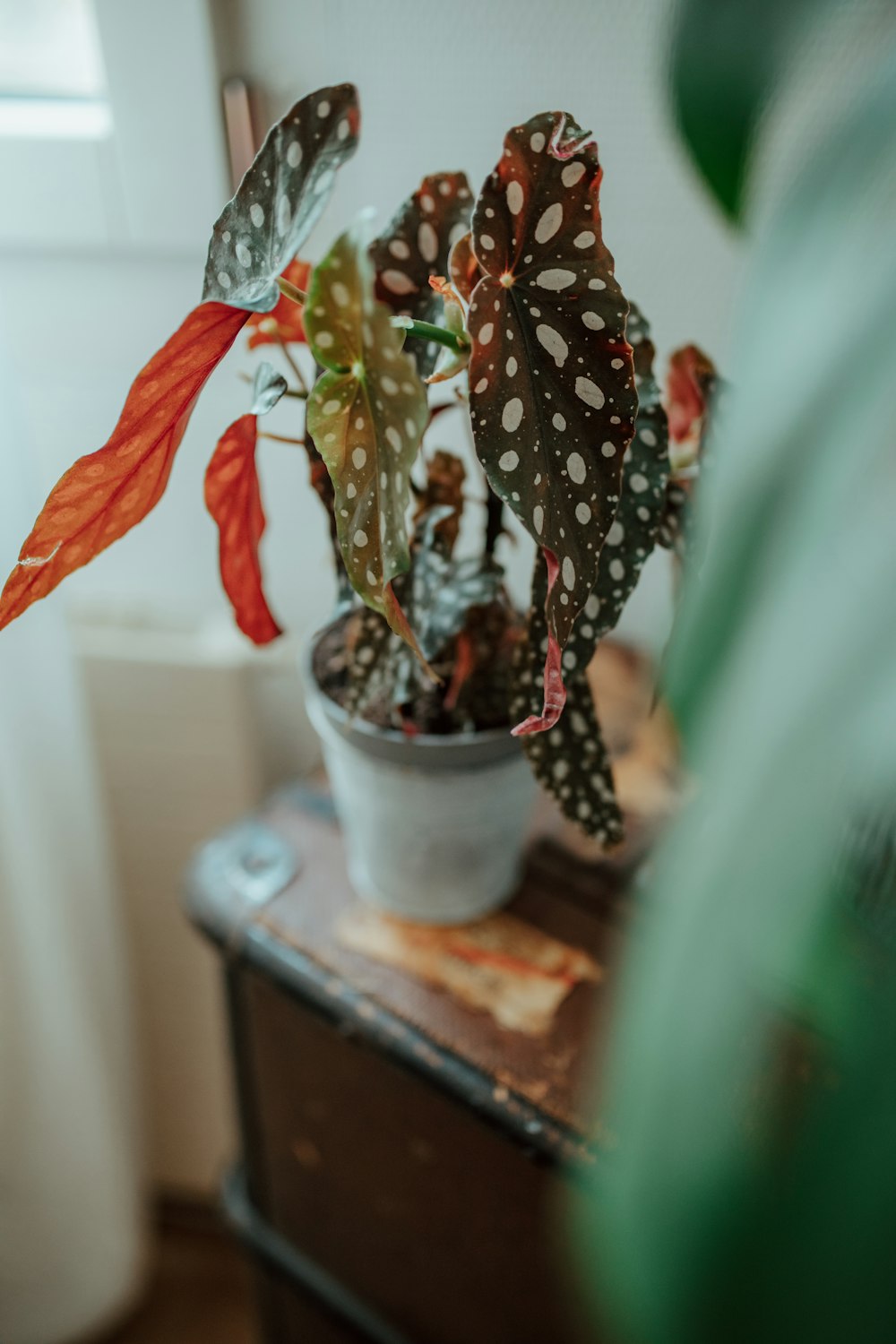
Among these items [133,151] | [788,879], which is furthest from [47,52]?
[788,879]

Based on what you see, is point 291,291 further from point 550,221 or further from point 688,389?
point 688,389

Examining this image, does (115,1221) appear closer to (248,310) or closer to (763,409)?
(248,310)

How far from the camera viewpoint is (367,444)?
0.40m

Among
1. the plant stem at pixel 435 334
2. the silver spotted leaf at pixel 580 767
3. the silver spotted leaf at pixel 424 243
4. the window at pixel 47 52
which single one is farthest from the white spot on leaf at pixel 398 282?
the window at pixel 47 52

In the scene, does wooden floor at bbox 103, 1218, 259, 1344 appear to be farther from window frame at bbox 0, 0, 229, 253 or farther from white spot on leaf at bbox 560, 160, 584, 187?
white spot on leaf at bbox 560, 160, 584, 187

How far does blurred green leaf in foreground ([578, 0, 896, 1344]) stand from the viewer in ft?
0.41

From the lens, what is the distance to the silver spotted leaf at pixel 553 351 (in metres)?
0.39

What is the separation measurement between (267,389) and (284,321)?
0.09 meters

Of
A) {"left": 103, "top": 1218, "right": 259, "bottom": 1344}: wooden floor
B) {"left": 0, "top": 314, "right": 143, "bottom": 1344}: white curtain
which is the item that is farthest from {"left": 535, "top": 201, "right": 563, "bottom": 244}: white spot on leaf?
{"left": 103, "top": 1218, "right": 259, "bottom": 1344}: wooden floor

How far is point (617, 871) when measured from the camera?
2.65ft

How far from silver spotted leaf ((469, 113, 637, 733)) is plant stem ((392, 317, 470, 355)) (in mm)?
49

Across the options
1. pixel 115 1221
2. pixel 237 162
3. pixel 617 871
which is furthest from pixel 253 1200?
pixel 237 162

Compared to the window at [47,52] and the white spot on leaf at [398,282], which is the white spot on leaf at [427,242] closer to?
the white spot on leaf at [398,282]

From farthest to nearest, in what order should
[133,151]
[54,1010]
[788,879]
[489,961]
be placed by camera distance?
[54,1010] < [133,151] < [489,961] < [788,879]
